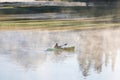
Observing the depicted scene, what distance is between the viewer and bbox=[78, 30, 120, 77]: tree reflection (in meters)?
21.5

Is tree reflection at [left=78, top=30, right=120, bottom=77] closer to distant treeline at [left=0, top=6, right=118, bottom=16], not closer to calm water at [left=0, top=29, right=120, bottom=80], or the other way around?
calm water at [left=0, top=29, right=120, bottom=80]

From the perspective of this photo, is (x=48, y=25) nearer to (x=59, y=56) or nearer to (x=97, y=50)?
(x=97, y=50)

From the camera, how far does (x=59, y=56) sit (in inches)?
927

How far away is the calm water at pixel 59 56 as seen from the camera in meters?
19.5

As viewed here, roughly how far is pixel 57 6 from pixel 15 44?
106 ft

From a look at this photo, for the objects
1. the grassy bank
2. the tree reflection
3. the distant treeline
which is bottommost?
the distant treeline

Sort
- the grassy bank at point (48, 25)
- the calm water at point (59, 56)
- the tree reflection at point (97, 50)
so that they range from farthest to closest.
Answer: the grassy bank at point (48, 25), the tree reflection at point (97, 50), the calm water at point (59, 56)

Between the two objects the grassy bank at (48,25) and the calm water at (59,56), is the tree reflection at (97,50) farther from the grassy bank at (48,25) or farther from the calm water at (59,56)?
the grassy bank at (48,25)

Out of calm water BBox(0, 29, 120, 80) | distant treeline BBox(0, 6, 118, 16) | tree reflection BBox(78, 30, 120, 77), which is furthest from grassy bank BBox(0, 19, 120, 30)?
distant treeline BBox(0, 6, 118, 16)

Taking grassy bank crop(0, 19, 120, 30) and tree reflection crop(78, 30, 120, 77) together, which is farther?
grassy bank crop(0, 19, 120, 30)

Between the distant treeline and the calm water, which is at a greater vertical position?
the calm water

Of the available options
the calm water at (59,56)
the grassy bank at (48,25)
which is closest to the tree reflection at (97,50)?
the calm water at (59,56)

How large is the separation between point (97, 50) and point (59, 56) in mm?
3409

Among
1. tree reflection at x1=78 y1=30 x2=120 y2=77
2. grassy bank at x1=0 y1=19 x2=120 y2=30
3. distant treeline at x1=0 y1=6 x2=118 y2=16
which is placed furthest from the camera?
distant treeline at x1=0 y1=6 x2=118 y2=16
